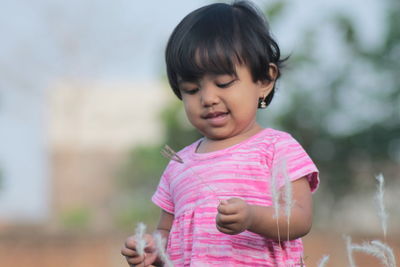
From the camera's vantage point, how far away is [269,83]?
8.78ft

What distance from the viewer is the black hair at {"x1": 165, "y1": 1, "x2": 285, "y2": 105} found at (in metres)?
2.50

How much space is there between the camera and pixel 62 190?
1212 inches

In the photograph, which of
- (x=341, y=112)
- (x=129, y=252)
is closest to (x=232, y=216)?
(x=129, y=252)

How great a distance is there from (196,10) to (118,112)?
3285 centimetres

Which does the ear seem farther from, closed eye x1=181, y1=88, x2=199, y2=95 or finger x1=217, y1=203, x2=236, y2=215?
finger x1=217, y1=203, x2=236, y2=215

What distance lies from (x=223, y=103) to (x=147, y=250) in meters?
0.52

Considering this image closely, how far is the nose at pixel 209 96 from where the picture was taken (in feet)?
8.13

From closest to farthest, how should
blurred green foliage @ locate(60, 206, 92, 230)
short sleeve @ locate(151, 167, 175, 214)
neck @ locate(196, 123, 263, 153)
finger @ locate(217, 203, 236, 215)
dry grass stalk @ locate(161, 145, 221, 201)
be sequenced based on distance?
finger @ locate(217, 203, 236, 215), dry grass stalk @ locate(161, 145, 221, 201), neck @ locate(196, 123, 263, 153), short sleeve @ locate(151, 167, 175, 214), blurred green foliage @ locate(60, 206, 92, 230)

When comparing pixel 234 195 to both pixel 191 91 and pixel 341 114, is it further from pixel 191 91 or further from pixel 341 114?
pixel 341 114

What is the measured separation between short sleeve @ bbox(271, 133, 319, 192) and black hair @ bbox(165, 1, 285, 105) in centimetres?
22

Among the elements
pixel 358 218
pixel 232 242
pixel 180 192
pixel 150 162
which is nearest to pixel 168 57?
pixel 180 192

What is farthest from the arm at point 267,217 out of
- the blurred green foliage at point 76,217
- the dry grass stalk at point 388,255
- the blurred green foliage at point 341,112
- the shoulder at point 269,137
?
the blurred green foliage at point 76,217

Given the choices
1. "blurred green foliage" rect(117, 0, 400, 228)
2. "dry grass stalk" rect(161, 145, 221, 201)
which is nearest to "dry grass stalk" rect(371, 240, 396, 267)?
"dry grass stalk" rect(161, 145, 221, 201)

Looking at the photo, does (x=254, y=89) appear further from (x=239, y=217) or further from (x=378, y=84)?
(x=378, y=84)
